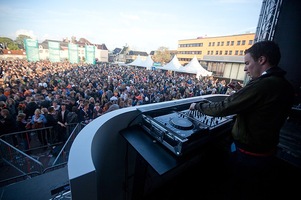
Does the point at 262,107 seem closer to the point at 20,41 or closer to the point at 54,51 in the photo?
the point at 54,51

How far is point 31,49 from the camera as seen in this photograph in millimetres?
28906

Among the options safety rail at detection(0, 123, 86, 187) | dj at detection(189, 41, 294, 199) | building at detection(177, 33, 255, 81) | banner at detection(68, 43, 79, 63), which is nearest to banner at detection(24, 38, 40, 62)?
banner at detection(68, 43, 79, 63)

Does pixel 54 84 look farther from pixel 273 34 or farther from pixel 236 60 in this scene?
pixel 236 60

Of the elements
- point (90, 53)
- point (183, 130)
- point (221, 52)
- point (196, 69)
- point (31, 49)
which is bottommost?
point (183, 130)

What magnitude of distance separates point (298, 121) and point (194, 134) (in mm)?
4644

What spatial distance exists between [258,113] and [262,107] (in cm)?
7

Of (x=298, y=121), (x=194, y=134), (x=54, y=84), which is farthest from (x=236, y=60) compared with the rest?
(x=194, y=134)

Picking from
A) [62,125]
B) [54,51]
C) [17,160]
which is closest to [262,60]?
[62,125]

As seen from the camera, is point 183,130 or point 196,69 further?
point 196,69

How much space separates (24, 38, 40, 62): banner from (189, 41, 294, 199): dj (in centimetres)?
3735

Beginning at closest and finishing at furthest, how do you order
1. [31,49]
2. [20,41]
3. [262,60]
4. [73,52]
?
[262,60]
[31,49]
[73,52]
[20,41]

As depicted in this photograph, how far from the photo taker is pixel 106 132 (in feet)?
5.74

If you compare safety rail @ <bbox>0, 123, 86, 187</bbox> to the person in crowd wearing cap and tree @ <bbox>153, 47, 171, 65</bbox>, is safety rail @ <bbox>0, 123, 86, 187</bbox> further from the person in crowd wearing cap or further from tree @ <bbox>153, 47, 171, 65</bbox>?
tree @ <bbox>153, 47, 171, 65</bbox>

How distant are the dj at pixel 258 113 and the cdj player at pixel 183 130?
0.26 m
